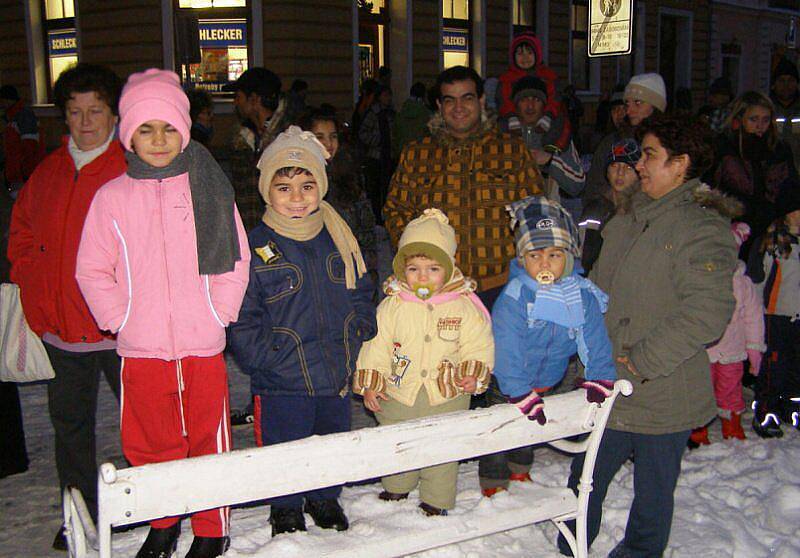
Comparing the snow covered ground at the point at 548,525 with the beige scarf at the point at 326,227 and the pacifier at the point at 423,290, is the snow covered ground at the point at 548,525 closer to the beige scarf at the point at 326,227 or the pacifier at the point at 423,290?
the pacifier at the point at 423,290

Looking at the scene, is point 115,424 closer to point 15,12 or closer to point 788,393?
point 788,393

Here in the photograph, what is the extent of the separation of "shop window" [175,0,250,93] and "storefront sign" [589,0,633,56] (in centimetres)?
647

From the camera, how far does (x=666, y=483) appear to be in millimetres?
3158

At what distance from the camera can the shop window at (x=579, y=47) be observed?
21438 millimetres

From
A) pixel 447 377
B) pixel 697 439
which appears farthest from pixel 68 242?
pixel 697 439

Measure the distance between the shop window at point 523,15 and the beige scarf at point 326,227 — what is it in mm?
16820

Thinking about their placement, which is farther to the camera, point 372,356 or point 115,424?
point 115,424

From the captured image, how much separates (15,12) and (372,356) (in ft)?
51.1

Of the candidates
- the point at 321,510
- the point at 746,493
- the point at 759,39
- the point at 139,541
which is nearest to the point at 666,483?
the point at 746,493

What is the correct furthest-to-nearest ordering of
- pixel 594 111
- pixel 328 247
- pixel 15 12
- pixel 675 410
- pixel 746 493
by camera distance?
1. pixel 594 111
2. pixel 15 12
3. pixel 746 493
4. pixel 328 247
5. pixel 675 410

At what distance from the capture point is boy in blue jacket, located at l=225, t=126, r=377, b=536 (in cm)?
325

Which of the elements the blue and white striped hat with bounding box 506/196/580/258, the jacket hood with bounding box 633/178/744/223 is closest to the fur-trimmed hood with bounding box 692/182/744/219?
the jacket hood with bounding box 633/178/744/223

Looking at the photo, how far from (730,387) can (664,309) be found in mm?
2203

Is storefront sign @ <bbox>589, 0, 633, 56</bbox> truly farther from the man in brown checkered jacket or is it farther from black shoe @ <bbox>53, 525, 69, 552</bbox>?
black shoe @ <bbox>53, 525, 69, 552</bbox>
